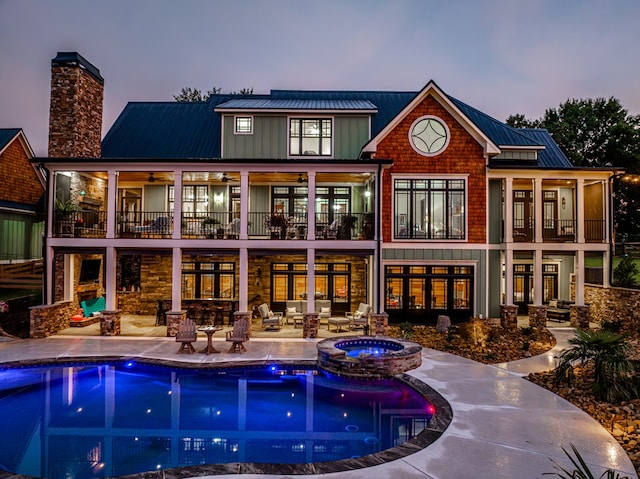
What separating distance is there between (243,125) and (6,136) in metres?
12.4

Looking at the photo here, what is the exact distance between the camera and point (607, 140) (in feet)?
111

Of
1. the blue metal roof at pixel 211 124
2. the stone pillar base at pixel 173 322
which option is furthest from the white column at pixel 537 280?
the stone pillar base at pixel 173 322

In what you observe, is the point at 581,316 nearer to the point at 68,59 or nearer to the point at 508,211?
the point at 508,211

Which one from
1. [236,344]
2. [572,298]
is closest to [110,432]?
[236,344]

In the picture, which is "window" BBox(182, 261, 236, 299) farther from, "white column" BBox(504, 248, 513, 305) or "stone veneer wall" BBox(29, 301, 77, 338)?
"white column" BBox(504, 248, 513, 305)

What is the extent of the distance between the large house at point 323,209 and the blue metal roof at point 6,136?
4.86 meters

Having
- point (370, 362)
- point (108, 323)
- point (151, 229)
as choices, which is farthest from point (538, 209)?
point (108, 323)

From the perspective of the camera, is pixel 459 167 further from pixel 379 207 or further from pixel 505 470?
pixel 505 470

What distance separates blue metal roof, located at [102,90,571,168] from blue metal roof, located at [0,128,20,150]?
4.76 m

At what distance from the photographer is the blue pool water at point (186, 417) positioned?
686 cm

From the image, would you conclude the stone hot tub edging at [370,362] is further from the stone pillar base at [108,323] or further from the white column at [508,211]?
the stone pillar base at [108,323]

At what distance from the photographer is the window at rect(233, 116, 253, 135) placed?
59.3ft

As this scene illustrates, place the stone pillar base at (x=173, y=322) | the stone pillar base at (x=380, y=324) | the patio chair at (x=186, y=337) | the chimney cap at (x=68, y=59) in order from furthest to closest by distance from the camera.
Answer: the chimney cap at (x=68, y=59)
the stone pillar base at (x=173, y=322)
the stone pillar base at (x=380, y=324)
the patio chair at (x=186, y=337)

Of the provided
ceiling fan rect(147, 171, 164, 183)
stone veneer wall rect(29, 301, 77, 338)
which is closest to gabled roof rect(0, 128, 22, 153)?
ceiling fan rect(147, 171, 164, 183)
